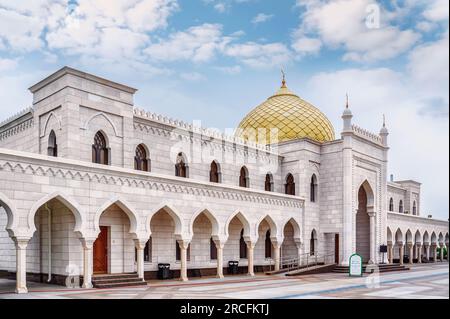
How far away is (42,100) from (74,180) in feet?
15.9

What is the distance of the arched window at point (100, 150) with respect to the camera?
16781 mm

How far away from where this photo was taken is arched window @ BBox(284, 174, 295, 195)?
25.0 m

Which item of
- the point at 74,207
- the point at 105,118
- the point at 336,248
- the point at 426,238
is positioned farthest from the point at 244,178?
the point at 426,238

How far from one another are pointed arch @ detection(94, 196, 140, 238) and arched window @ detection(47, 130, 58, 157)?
10.2ft

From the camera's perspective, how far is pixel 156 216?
715 inches

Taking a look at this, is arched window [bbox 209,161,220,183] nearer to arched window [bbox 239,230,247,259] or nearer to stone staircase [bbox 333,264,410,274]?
arched window [bbox 239,230,247,259]

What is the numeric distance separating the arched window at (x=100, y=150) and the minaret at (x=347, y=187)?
12564 millimetres

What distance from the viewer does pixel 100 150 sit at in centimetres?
1697

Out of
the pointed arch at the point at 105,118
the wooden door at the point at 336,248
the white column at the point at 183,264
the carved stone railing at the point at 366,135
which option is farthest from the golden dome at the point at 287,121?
the pointed arch at the point at 105,118

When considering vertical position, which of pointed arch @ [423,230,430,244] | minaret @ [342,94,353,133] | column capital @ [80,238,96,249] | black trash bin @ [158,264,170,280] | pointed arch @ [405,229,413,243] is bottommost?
pointed arch @ [423,230,430,244]

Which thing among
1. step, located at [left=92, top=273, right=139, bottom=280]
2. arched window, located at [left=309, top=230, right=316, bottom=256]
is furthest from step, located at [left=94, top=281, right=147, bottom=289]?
arched window, located at [left=309, top=230, right=316, bottom=256]

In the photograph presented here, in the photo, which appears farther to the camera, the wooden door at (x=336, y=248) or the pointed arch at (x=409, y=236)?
the pointed arch at (x=409, y=236)

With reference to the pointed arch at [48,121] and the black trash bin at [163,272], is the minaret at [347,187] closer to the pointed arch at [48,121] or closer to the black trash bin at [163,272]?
the black trash bin at [163,272]
